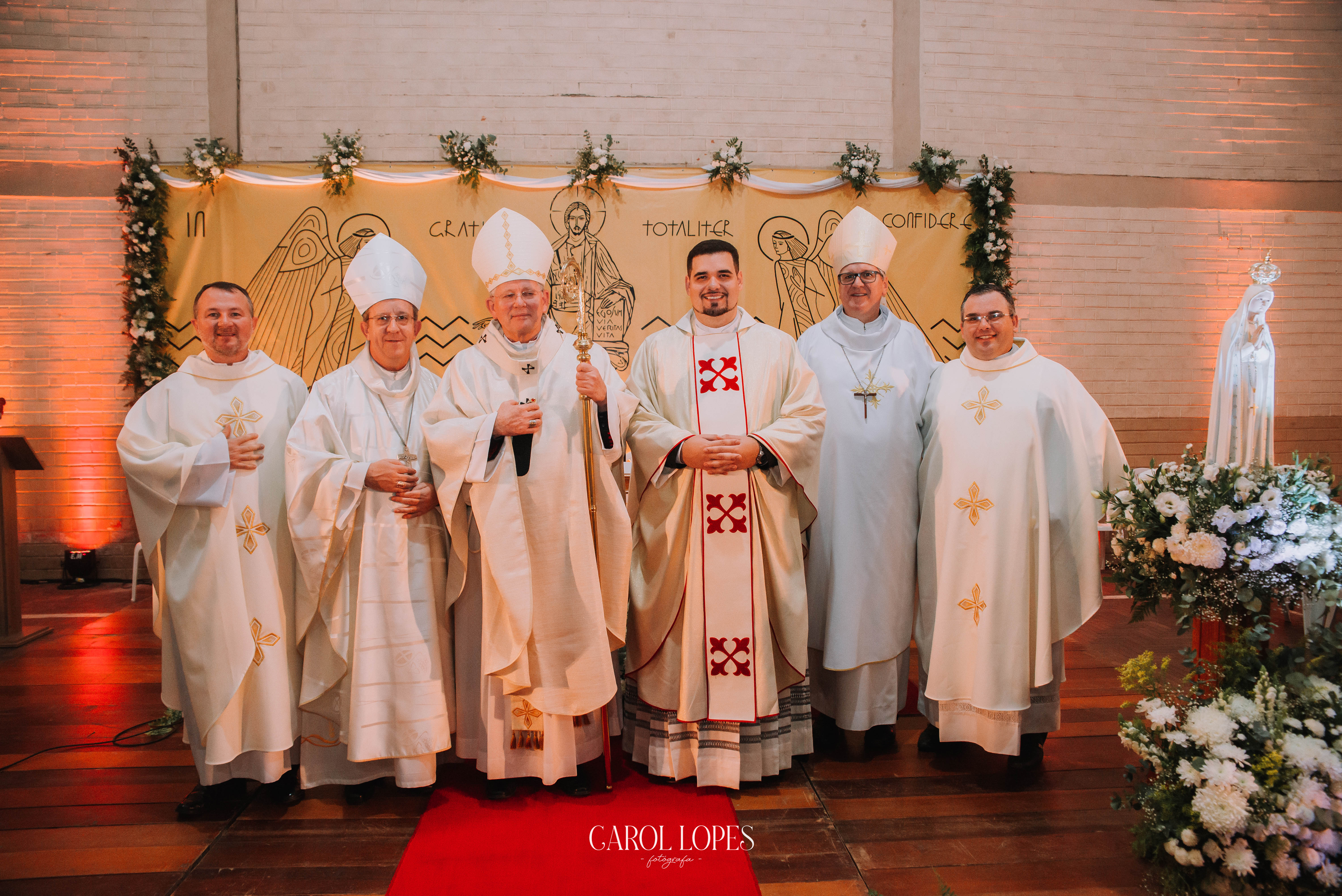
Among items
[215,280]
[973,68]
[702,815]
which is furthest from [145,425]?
[973,68]

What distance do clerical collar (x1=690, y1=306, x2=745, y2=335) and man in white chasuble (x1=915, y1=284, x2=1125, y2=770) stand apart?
1.10 m

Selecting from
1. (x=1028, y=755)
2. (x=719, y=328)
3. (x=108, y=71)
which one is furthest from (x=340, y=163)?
(x=1028, y=755)

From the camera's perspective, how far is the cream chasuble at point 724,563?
3385mm

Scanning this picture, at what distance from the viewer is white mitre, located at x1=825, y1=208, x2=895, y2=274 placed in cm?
387

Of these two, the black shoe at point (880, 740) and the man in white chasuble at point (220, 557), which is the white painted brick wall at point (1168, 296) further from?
the man in white chasuble at point (220, 557)

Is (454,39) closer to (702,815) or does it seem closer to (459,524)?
(459,524)

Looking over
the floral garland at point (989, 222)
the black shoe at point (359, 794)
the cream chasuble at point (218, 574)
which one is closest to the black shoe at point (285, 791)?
the cream chasuble at point (218, 574)

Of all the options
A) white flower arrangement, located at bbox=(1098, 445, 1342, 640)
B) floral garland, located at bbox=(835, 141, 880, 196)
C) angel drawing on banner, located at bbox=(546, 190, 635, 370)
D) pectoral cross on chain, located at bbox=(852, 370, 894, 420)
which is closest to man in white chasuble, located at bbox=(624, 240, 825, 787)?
pectoral cross on chain, located at bbox=(852, 370, 894, 420)

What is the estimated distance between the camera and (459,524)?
10.9ft

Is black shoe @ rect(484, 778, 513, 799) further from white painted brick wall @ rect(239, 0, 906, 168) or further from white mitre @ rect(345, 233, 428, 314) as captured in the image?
white painted brick wall @ rect(239, 0, 906, 168)

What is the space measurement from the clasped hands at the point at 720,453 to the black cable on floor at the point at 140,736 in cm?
305

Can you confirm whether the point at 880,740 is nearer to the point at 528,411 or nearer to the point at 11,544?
the point at 528,411

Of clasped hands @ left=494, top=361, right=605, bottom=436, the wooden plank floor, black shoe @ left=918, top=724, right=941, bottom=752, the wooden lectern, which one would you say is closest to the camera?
the wooden plank floor

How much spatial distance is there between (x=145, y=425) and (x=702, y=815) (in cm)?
299
